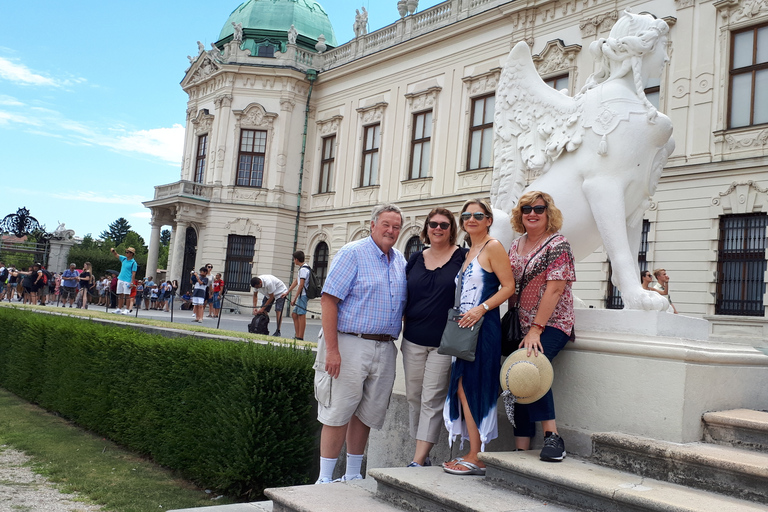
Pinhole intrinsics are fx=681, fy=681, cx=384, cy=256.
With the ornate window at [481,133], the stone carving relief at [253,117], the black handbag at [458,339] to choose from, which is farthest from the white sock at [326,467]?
the stone carving relief at [253,117]

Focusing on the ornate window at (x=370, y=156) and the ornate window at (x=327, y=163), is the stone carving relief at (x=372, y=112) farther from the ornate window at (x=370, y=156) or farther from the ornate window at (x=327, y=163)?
the ornate window at (x=327, y=163)

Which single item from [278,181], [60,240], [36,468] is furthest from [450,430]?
[60,240]

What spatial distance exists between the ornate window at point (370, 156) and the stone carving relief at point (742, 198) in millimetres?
13502

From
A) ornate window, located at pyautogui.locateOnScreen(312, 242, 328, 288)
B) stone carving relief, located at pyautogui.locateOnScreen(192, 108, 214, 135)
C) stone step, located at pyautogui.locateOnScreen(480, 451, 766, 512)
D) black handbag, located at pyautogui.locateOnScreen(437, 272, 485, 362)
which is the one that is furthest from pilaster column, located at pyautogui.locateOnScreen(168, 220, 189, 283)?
stone step, located at pyautogui.locateOnScreen(480, 451, 766, 512)

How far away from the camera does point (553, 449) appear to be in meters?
3.41

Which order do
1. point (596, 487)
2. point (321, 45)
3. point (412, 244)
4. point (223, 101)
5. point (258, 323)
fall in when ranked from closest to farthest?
point (596, 487) < point (258, 323) < point (412, 244) < point (223, 101) < point (321, 45)

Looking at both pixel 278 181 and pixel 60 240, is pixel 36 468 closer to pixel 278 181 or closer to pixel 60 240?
pixel 278 181

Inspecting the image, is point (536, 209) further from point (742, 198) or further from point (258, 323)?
point (742, 198)

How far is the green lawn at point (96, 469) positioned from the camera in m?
5.22

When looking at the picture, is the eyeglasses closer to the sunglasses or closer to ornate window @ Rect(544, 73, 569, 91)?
the sunglasses

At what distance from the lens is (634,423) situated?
3496mm

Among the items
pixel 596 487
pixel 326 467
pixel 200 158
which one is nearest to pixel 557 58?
pixel 200 158

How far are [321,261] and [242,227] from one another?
3710mm

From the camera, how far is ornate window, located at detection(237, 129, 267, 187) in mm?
29734
